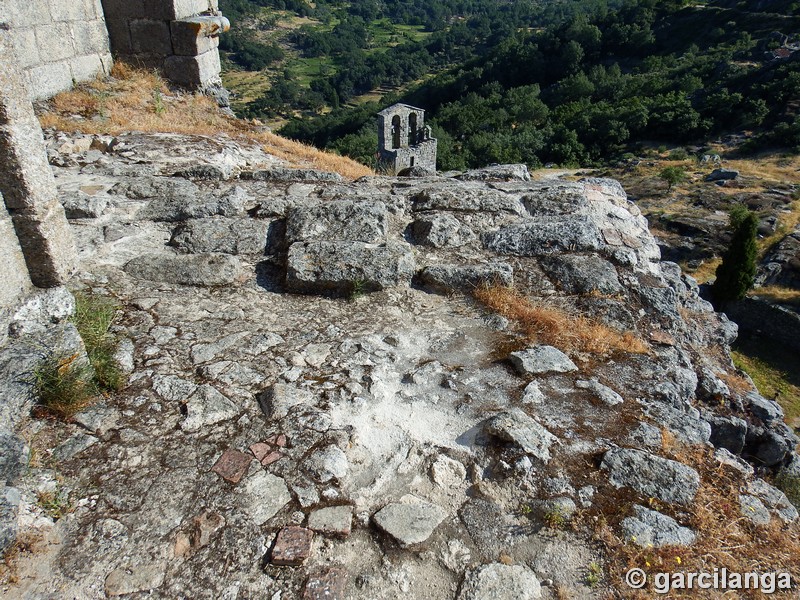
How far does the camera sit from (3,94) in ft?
8.64

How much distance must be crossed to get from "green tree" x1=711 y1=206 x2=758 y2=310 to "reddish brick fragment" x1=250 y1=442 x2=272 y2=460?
57.2ft

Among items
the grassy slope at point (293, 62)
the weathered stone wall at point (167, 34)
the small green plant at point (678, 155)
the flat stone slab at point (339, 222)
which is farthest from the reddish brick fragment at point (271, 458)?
the grassy slope at point (293, 62)

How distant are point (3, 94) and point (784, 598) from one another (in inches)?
160

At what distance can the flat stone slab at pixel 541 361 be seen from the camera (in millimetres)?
3219

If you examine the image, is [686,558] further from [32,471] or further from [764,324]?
[764,324]

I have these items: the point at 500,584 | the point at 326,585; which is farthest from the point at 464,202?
the point at 326,585

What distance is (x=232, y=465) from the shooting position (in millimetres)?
2449

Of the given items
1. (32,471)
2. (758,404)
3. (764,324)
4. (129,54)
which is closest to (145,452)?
(32,471)

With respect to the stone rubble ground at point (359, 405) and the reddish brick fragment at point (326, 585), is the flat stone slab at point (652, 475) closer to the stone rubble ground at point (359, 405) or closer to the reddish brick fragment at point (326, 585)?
the stone rubble ground at point (359, 405)

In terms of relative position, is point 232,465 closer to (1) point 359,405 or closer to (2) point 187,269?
(1) point 359,405

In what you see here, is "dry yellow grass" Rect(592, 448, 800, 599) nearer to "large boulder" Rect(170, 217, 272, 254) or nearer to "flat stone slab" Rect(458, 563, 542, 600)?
"flat stone slab" Rect(458, 563, 542, 600)

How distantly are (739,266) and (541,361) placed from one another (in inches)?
632

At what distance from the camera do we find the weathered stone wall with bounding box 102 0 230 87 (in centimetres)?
805

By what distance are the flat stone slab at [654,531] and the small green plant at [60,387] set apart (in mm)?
2547
